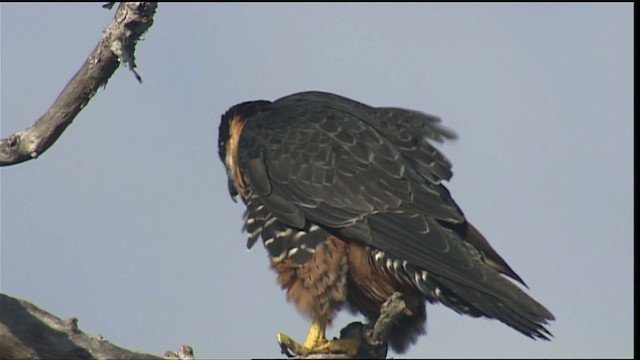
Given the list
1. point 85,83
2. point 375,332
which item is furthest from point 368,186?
point 85,83

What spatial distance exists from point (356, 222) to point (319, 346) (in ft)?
2.78

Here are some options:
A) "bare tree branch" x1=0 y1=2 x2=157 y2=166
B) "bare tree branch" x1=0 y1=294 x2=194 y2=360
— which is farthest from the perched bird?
"bare tree branch" x1=0 y1=2 x2=157 y2=166

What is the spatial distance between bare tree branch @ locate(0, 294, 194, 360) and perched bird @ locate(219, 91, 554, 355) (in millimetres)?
1394

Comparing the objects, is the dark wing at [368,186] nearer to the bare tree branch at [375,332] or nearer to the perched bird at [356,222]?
the perched bird at [356,222]

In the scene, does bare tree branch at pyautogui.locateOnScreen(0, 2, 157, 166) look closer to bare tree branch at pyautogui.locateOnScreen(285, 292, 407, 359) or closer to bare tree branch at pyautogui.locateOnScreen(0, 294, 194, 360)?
bare tree branch at pyautogui.locateOnScreen(0, 294, 194, 360)

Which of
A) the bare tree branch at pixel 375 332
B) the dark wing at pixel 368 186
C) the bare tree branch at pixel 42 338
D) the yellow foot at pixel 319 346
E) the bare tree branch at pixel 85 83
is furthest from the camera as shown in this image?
the dark wing at pixel 368 186

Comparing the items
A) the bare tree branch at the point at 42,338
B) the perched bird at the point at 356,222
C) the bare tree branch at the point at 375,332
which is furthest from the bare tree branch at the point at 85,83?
the bare tree branch at the point at 375,332

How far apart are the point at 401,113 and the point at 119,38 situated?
2960mm

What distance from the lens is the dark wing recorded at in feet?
19.9

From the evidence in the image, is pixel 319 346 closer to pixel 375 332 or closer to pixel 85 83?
pixel 375 332

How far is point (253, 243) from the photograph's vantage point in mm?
6430

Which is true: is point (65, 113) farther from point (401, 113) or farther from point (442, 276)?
point (401, 113)

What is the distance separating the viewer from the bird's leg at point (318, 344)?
584 centimetres

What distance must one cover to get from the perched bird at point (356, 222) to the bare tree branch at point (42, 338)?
139 cm
